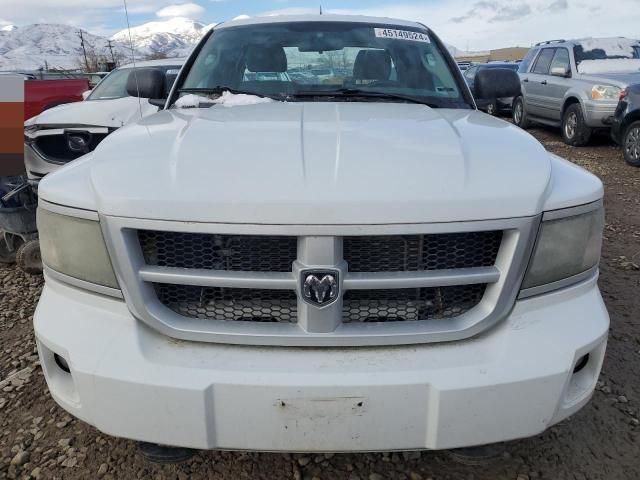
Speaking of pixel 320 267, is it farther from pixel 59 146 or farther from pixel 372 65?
pixel 59 146

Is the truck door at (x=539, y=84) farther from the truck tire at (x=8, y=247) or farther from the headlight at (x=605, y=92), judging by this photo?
the truck tire at (x=8, y=247)

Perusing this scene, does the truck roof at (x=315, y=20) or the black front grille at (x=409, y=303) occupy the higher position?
the truck roof at (x=315, y=20)

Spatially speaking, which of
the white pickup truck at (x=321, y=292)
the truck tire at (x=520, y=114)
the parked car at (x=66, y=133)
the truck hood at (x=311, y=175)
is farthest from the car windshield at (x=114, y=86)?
the truck tire at (x=520, y=114)

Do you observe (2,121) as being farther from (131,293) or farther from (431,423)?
(431,423)

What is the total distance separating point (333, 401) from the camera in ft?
4.81

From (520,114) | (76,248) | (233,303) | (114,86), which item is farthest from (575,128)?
(76,248)

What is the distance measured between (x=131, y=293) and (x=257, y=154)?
574mm

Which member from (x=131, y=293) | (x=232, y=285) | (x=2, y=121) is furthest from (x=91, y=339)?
(x=2, y=121)

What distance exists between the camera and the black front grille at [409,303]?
1654 millimetres

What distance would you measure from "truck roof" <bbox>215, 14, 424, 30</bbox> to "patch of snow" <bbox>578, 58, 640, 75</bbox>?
24.2ft

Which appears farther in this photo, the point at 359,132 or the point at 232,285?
the point at 359,132

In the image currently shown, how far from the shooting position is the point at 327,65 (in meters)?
2.90

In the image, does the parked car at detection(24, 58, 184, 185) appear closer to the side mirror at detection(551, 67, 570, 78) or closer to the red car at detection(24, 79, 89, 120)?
the red car at detection(24, 79, 89, 120)

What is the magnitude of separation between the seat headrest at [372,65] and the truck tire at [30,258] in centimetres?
264
